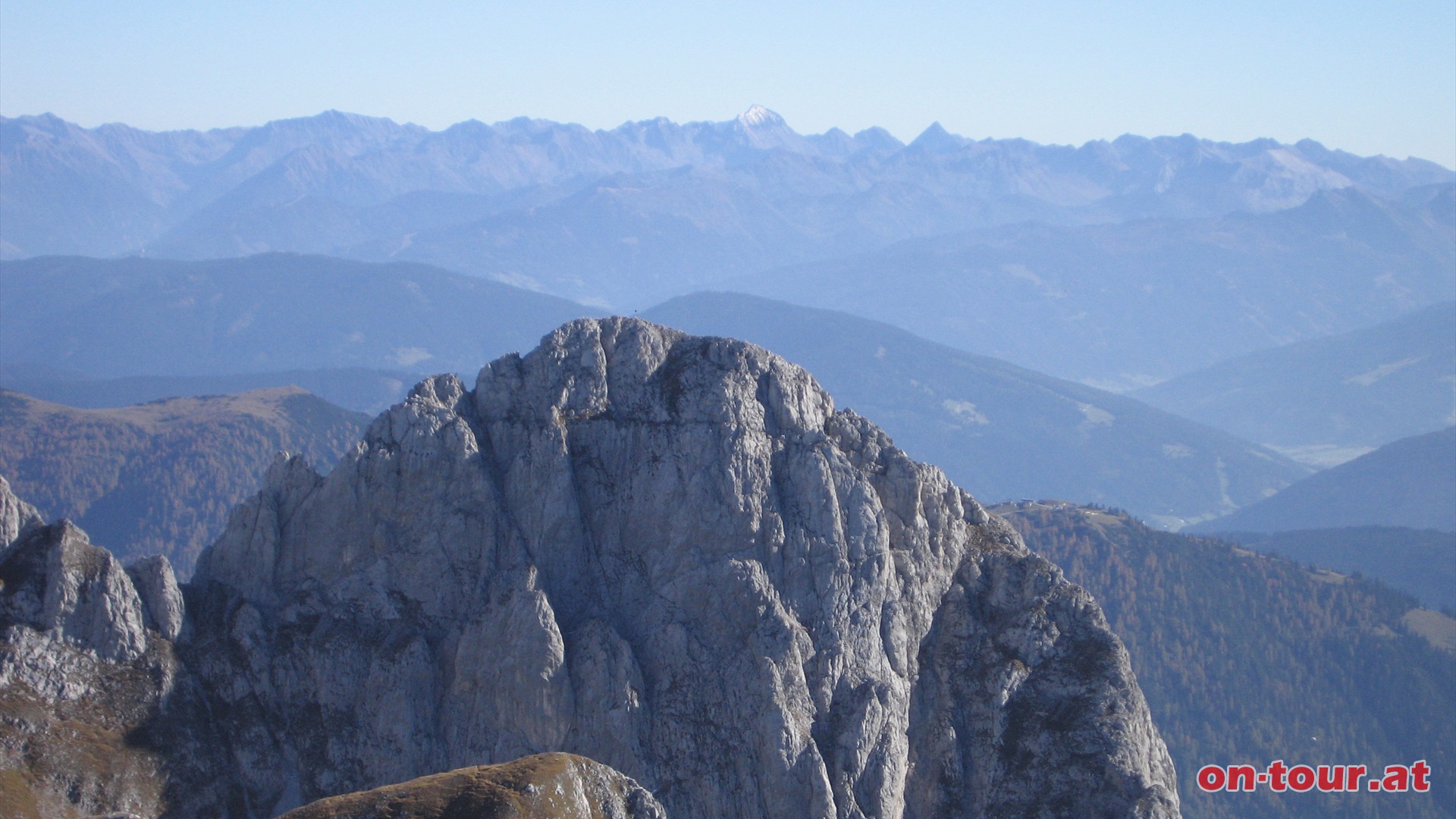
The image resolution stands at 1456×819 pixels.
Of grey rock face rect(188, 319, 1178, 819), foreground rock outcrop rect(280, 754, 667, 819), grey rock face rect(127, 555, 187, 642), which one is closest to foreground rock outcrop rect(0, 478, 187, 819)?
grey rock face rect(127, 555, 187, 642)

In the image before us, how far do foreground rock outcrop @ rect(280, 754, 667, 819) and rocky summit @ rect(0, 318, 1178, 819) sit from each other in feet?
26.3

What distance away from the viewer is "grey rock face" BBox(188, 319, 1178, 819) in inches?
2410

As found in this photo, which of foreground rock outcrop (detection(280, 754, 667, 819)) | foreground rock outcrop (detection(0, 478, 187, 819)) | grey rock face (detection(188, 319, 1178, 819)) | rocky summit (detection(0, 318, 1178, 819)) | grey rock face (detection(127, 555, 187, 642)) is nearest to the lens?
foreground rock outcrop (detection(280, 754, 667, 819))

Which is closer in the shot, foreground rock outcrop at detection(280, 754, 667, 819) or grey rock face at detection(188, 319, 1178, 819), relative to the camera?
foreground rock outcrop at detection(280, 754, 667, 819)

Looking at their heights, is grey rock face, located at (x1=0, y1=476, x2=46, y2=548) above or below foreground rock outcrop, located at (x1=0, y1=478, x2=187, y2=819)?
above

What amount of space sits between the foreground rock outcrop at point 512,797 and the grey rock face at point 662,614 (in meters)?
9.30

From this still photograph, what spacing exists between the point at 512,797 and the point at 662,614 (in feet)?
56.7

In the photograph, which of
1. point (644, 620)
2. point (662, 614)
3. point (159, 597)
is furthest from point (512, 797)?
point (159, 597)

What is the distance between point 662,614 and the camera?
6438cm

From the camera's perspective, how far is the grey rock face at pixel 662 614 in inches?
2410

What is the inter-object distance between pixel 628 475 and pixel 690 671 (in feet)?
36.8

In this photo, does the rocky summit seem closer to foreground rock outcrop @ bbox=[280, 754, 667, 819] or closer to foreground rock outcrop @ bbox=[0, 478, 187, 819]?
foreground rock outcrop @ bbox=[0, 478, 187, 819]

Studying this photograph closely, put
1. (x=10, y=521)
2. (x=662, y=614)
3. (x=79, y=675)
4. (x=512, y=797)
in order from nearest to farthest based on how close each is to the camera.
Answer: (x=512, y=797)
(x=79, y=675)
(x=10, y=521)
(x=662, y=614)

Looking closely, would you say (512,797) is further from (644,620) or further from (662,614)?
(662,614)
